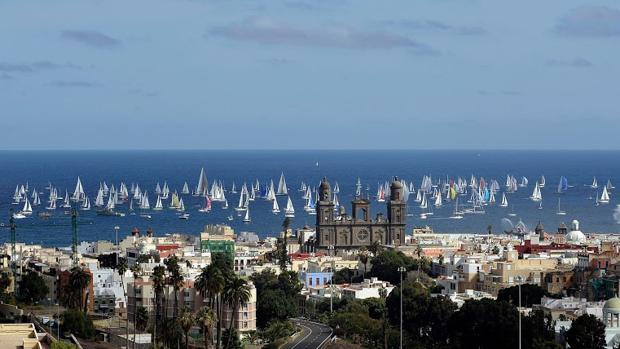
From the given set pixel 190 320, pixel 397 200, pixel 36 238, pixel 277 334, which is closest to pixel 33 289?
pixel 277 334

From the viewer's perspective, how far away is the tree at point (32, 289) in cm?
8500

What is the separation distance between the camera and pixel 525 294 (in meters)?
79.8

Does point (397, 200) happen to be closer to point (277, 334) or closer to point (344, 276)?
point (344, 276)

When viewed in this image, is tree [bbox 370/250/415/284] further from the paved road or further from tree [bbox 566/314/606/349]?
tree [bbox 566/314/606/349]

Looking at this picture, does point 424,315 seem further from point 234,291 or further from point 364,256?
point 364,256

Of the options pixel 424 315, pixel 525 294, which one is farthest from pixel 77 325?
pixel 525 294

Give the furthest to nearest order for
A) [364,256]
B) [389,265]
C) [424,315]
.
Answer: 1. [364,256]
2. [389,265]
3. [424,315]

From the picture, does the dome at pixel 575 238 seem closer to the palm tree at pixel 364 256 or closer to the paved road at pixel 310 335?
the palm tree at pixel 364 256

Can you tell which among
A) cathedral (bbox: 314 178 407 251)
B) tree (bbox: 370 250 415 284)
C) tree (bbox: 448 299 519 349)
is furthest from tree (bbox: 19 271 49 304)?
cathedral (bbox: 314 178 407 251)

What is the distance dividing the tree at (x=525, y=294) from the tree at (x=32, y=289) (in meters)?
24.7

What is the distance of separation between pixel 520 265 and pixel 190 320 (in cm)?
3630

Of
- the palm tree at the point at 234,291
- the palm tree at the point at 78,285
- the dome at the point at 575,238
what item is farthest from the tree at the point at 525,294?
the dome at the point at 575,238

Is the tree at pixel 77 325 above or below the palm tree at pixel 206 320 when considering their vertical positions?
below

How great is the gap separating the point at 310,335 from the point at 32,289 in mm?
20112
